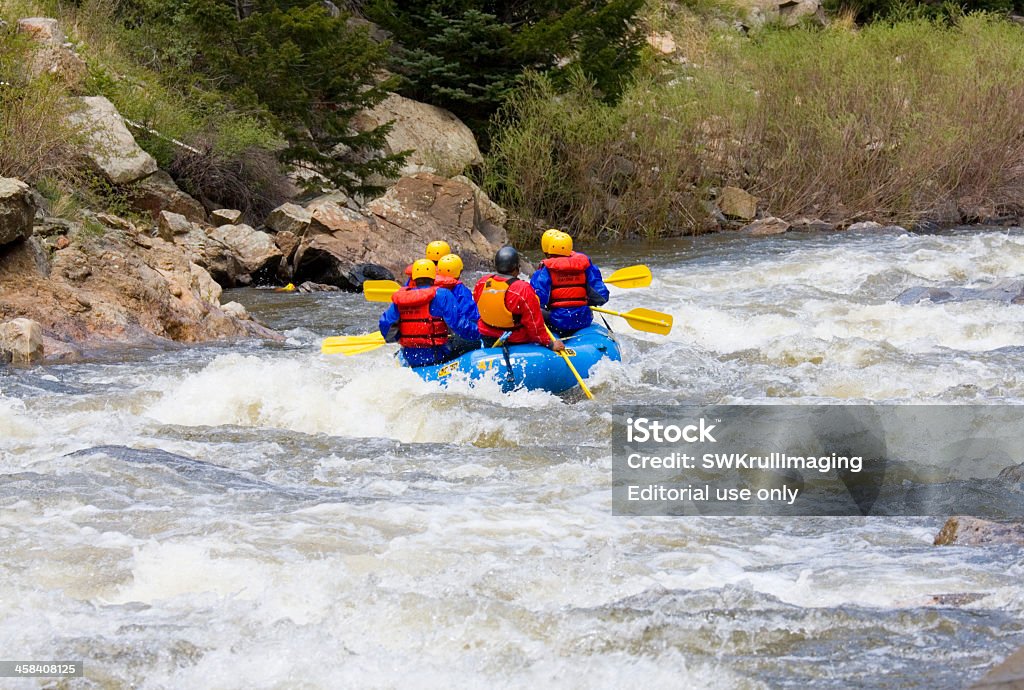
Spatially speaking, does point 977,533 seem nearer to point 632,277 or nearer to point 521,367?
point 521,367

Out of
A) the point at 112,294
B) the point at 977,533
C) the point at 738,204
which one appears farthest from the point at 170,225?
the point at 977,533

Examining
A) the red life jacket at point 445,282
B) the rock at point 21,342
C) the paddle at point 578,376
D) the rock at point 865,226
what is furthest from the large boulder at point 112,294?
the rock at point 865,226

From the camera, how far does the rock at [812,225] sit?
54.2 feet

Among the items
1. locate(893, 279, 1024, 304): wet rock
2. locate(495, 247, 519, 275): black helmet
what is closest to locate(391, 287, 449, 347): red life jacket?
locate(495, 247, 519, 275): black helmet

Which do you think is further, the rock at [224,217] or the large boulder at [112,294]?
the rock at [224,217]

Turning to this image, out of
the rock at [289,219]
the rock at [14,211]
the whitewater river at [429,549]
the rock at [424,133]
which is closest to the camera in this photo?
the whitewater river at [429,549]

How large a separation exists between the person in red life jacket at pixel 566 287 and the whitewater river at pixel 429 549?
527 millimetres

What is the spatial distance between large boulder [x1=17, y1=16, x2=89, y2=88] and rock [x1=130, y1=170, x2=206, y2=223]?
4.22 ft

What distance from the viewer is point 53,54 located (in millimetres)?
12273

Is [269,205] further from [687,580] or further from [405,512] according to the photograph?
[687,580]

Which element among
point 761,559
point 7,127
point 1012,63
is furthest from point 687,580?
point 1012,63

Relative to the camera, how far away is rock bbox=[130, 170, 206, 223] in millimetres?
12650
